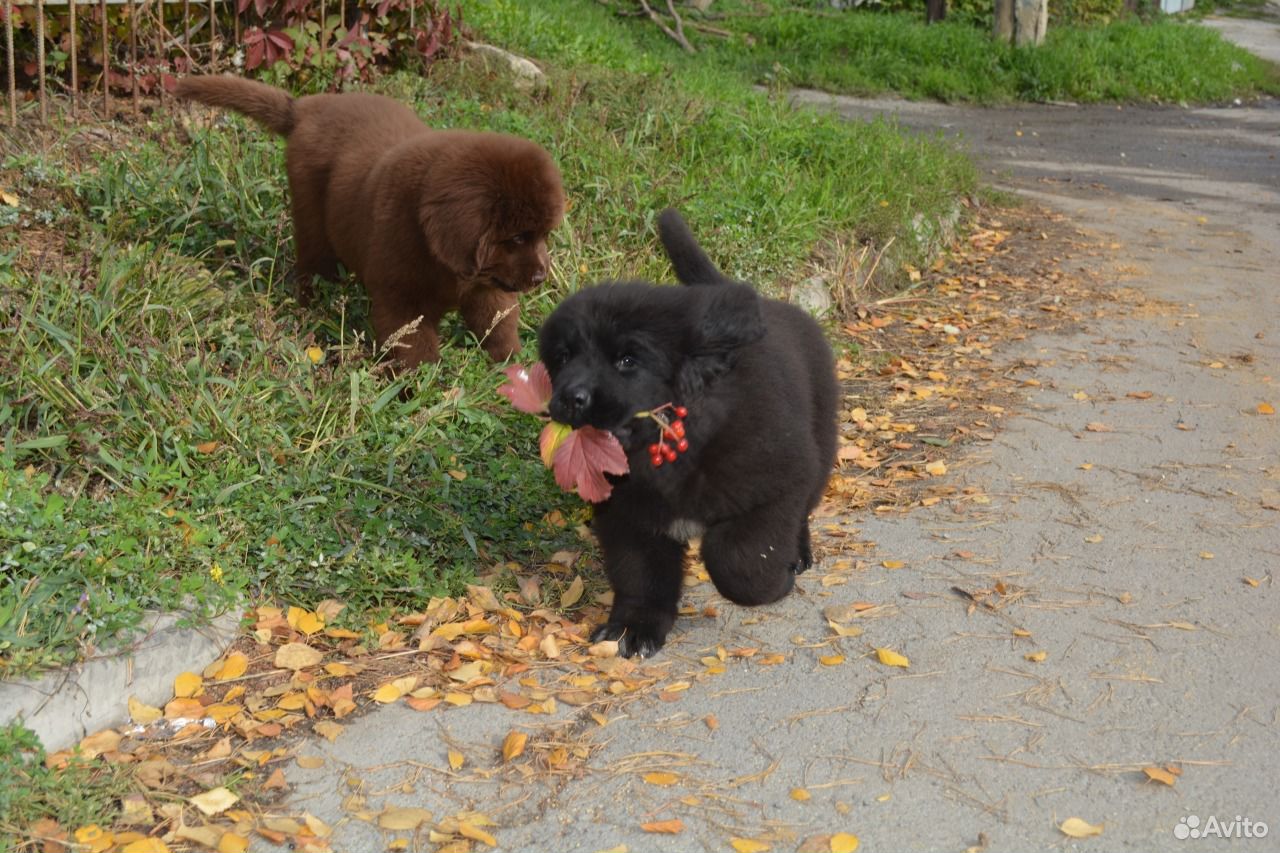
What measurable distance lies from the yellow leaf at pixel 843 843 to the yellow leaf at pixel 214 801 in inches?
51.8

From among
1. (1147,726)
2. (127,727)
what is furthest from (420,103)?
(1147,726)

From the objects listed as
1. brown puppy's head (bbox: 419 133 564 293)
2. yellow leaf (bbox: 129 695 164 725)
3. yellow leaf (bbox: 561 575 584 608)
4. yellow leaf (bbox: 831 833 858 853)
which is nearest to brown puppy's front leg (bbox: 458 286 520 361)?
brown puppy's head (bbox: 419 133 564 293)

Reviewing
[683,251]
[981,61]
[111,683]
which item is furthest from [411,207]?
[981,61]

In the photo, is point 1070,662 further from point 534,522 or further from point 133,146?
point 133,146

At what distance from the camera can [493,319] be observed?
525 cm

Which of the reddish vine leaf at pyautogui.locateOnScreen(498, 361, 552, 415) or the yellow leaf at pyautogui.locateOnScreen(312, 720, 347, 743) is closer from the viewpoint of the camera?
the yellow leaf at pyautogui.locateOnScreen(312, 720, 347, 743)

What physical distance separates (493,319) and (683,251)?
1.28 meters

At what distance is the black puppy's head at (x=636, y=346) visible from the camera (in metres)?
3.31

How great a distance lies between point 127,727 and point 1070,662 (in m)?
2.44

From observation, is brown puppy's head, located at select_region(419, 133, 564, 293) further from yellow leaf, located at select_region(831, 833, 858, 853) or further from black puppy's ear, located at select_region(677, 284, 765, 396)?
yellow leaf, located at select_region(831, 833, 858, 853)

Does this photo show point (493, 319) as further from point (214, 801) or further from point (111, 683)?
point (214, 801)

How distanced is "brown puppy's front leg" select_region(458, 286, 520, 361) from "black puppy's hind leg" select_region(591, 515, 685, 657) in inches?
65.3

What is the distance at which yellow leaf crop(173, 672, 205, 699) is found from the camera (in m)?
3.38

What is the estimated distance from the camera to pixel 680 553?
3818 mm
